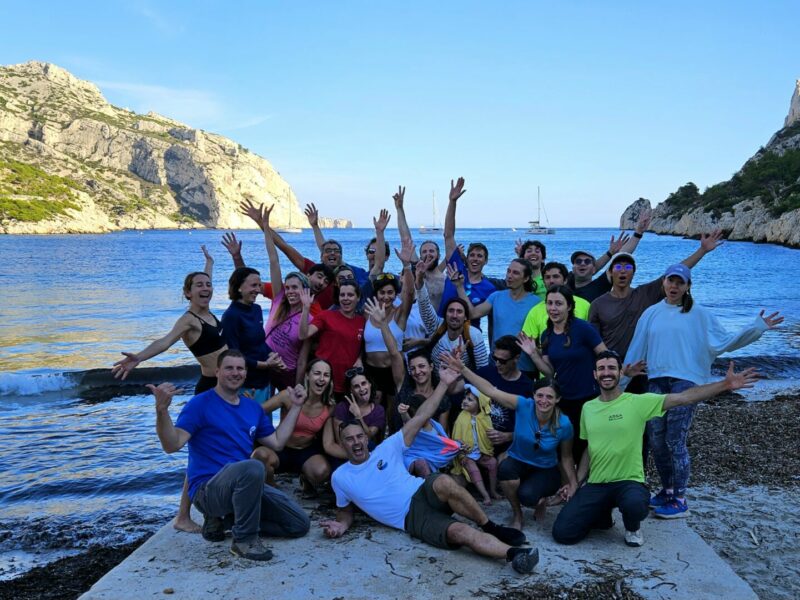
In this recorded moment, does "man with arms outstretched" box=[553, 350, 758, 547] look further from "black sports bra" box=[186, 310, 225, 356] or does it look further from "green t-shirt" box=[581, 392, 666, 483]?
"black sports bra" box=[186, 310, 225, 356]

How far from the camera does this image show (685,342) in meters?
5.70

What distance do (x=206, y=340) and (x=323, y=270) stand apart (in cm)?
203

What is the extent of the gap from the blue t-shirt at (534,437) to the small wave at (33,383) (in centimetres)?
1211

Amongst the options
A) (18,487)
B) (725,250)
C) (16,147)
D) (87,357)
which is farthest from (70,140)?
(18,487)

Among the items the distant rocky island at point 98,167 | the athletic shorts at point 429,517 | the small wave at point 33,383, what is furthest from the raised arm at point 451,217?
the distant rocky island at point 98,167

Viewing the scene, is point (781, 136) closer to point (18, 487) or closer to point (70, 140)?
point (18, 487)

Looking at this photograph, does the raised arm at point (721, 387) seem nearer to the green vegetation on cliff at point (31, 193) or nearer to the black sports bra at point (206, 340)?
the black sports bra at point (206, 340)

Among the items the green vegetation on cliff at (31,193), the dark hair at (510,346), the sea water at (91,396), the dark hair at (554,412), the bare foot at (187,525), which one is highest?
the green vegetation on cliff at (31,193)

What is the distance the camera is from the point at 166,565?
487 centimetres

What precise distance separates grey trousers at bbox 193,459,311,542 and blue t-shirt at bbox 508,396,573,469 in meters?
2.10

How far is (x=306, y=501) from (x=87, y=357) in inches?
517

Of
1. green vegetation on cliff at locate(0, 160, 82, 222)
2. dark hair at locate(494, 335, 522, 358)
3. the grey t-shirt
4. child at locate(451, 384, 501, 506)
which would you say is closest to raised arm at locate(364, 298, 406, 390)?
child at locate(451, 384, 501, 506)

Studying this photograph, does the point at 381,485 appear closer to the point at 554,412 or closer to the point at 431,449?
the point at 431,449

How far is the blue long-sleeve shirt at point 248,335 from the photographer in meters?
6.28
